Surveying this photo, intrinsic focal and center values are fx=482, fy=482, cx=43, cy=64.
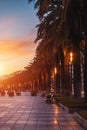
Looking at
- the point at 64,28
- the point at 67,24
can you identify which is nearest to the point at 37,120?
the point at 67,24

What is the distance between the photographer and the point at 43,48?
175ft

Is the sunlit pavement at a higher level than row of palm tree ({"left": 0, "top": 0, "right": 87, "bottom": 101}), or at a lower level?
lower

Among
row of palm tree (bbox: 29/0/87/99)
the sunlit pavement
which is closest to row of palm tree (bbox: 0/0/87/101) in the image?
row of palm tree (bbox: 29/0/87/99)

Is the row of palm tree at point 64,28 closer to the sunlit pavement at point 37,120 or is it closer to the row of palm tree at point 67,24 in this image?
the row of palm tree at point 67,24

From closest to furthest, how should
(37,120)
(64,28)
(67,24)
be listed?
(37,120), (67,24), (64,28)

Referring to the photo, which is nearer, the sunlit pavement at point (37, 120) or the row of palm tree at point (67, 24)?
the sunlit pavement at point (37, 120)

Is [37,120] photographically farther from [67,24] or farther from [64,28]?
[64,28]

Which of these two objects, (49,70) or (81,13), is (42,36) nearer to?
(81,13)

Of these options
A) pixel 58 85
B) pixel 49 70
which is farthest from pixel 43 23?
pixel 49 70

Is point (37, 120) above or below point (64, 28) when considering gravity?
below

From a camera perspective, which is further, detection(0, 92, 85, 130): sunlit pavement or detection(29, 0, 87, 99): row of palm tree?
detection(29, 0, 87, 99): row of palm tree

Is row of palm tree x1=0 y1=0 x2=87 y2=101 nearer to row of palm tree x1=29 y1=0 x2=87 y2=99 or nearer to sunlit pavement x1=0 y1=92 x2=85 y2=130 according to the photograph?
row of palm tree x1=29 y1=0 x2=87 y2=99

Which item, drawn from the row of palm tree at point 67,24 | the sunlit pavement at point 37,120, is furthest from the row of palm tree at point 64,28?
the sunlit pavement at point 37,120

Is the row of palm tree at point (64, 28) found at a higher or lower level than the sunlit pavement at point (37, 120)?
higher
